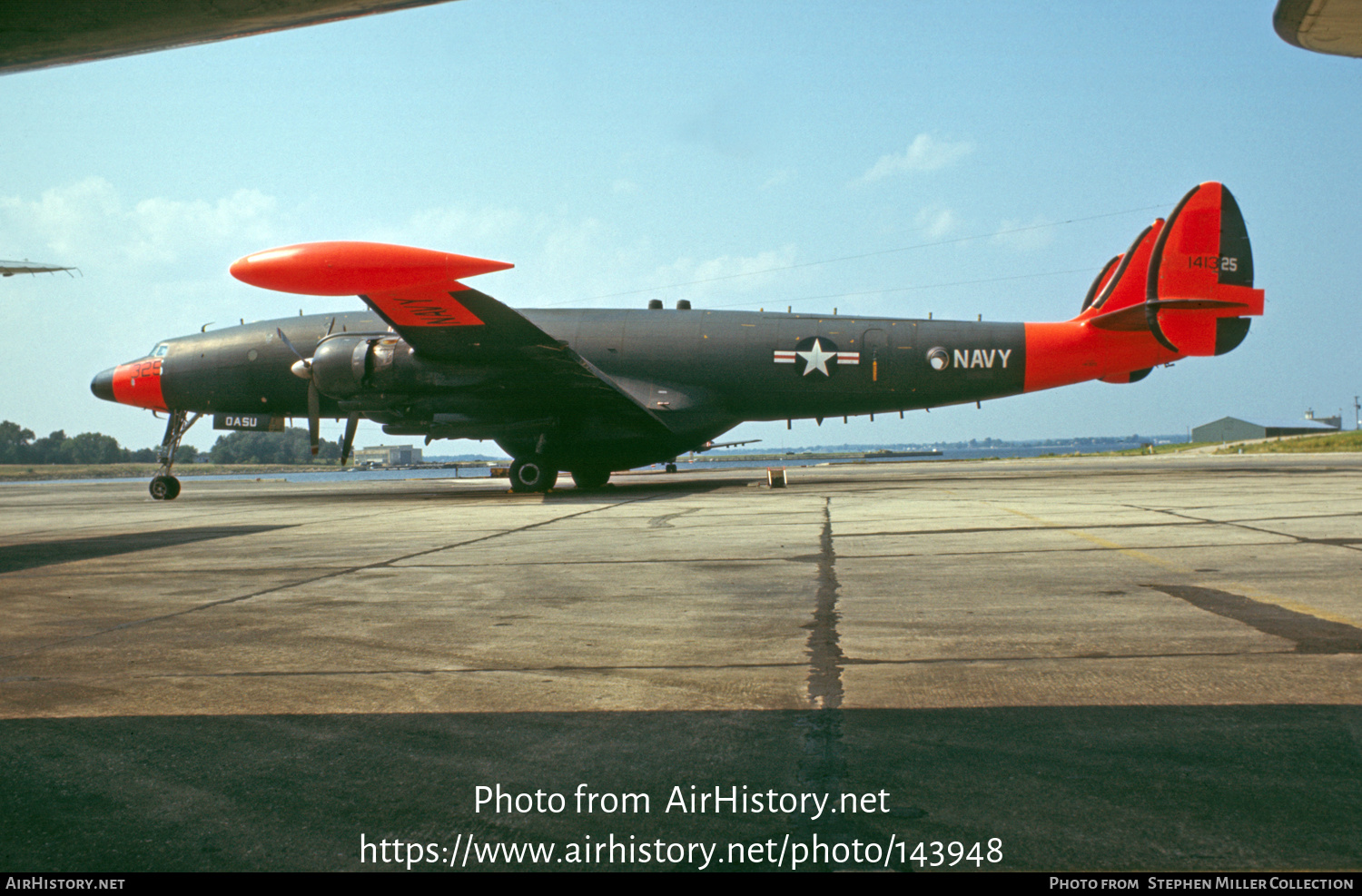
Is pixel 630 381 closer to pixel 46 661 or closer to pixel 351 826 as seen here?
pixel 46 661

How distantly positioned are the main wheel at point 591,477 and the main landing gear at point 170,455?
11.0 m

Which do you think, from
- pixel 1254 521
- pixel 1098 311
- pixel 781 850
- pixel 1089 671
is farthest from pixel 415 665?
pixel 1098 311

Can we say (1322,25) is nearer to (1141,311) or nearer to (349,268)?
(349,268)

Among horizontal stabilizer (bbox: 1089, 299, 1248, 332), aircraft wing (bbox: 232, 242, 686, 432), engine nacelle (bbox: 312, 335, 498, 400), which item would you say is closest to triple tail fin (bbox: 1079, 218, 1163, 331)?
horizontal stabilizer (bbox: 1089, 299, 1248, 332)

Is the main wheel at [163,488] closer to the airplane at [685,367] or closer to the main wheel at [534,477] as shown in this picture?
the airplane at [685,367]

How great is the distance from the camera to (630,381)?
20.1m

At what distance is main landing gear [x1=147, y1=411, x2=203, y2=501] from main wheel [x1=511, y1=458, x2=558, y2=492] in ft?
32.6

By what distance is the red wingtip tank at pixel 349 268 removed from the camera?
13.1 m

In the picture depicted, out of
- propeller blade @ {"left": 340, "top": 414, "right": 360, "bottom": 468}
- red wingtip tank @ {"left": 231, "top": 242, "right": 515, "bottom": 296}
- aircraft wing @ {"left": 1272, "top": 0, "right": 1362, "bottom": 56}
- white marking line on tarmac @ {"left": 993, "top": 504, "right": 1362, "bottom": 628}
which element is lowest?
white marking line on tarmac @ {"left": 993, "top": 504, "right": 1362, "bottom": 628}

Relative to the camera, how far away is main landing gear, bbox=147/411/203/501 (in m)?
21.1

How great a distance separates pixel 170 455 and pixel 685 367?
1460cm

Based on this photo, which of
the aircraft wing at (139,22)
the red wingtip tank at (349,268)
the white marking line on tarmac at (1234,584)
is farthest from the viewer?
the red wingtip tank at (349,268)

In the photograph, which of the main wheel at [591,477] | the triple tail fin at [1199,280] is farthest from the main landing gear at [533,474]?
the triple tail fin at [1199,280]

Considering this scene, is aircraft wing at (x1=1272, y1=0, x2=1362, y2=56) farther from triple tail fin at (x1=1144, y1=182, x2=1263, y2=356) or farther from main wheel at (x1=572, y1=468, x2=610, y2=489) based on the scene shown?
triple tail fin at (x1=1144, y1=182, x2=1263, y2=356)
